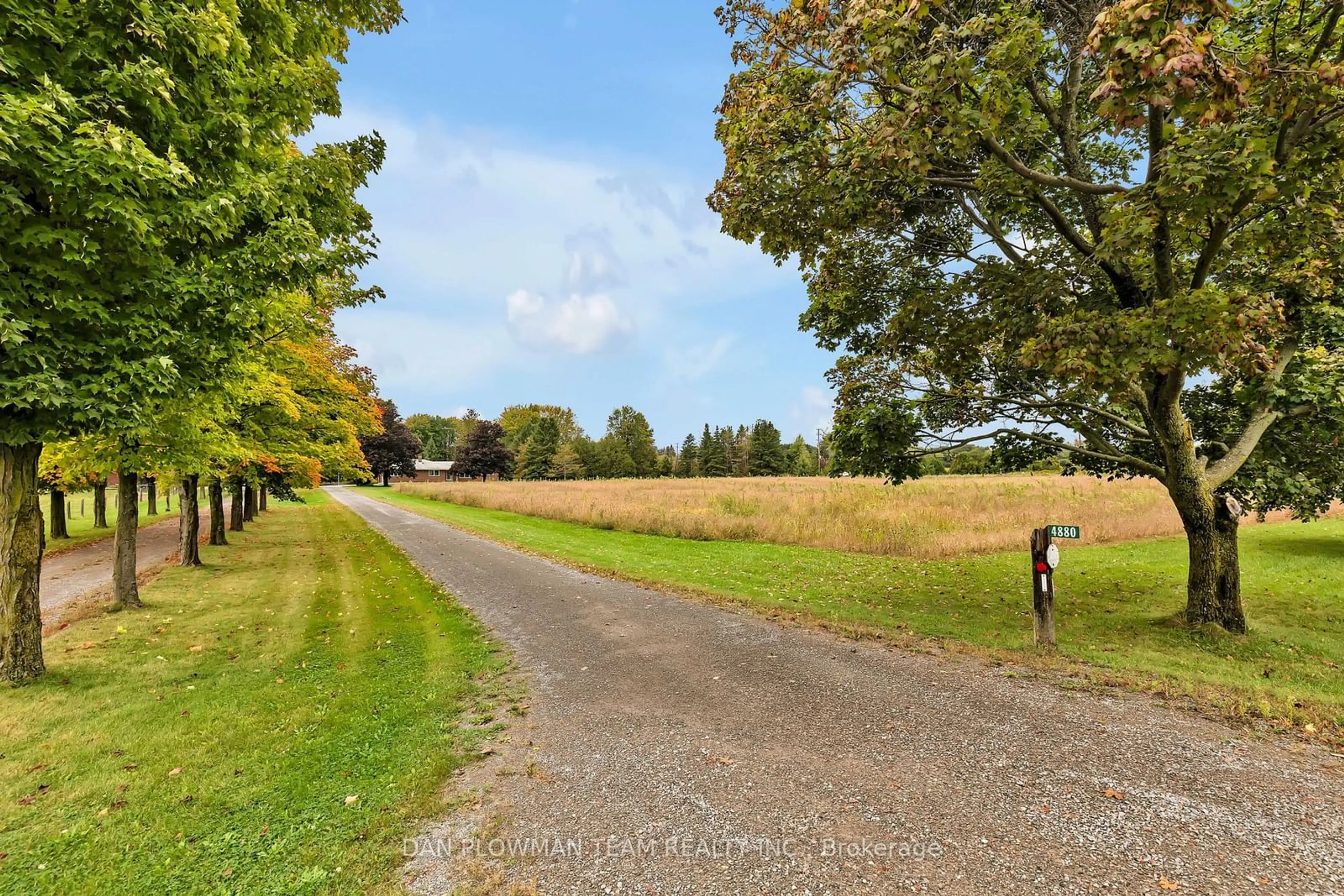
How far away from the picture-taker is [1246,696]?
4.89m

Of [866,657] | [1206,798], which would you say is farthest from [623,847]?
[866,657]

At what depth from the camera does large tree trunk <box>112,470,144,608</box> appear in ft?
32.0

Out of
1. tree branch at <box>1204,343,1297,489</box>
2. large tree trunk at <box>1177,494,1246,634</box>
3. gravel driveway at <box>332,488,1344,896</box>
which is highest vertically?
tree branch at <box>1204,343,1297,489</box>

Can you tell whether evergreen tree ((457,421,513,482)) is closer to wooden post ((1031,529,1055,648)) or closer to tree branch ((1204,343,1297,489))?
wooden post ((1031,529,1055,648))

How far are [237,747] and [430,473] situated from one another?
99.2 m

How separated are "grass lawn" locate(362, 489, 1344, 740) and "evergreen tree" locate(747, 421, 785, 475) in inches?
2451

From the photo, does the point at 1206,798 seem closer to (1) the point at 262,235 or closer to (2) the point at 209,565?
(1) the point at 262,235

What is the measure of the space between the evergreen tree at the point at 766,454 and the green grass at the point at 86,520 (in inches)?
2464

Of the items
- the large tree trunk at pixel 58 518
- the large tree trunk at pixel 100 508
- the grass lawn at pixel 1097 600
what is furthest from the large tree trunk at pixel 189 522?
the large tree trunk at pixel 100 508

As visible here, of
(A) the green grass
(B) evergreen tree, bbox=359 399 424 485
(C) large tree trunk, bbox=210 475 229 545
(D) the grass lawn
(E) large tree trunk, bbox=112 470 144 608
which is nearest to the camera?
(D) the grass lawn

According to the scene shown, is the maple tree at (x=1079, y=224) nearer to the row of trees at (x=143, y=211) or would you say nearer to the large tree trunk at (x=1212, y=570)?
the large tree trunk at (x=1212, y=570)

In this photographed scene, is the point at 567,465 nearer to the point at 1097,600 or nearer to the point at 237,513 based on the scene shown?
the point at 237,513

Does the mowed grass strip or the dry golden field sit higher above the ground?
the dry golden field

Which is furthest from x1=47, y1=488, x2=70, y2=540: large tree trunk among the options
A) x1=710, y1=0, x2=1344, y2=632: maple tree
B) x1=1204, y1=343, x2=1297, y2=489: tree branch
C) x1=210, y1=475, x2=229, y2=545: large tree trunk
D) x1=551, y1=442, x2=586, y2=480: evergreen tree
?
x1=551, y1=442, x2=586, y2=480: evergreen tree
